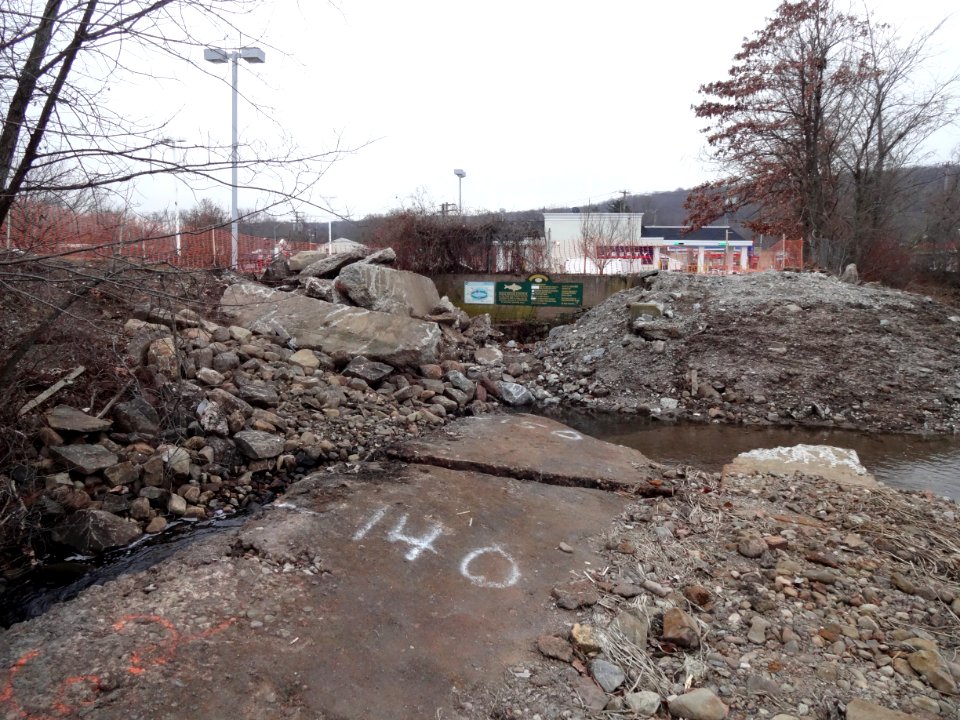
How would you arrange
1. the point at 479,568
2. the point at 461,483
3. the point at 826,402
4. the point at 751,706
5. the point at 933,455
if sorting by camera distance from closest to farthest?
1. the point at 751,706
2. the point at 479,568
3. the point at 461,483
4. the point at 933,455
5. the point at 826,402

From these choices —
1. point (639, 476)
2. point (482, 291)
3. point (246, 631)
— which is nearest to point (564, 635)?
point (246, 631)

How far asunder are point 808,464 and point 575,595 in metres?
4.05

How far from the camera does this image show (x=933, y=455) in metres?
8.05

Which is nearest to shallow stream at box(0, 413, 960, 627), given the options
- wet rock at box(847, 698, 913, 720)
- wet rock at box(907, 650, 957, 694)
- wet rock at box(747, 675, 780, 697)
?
wet rock at box(747, 675, 780, 697)

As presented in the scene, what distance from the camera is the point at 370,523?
486 centimetres

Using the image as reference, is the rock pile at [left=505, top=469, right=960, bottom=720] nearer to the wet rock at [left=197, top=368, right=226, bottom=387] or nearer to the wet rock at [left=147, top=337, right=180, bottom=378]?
the wet rock at [left=197, top=368, right=226, bottom=387]

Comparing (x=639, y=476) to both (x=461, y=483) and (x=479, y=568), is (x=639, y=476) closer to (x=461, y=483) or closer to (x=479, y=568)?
(x=461, y=483)

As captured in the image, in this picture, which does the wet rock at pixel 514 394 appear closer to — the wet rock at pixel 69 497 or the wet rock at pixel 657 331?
the wet rock at pixel 657 331

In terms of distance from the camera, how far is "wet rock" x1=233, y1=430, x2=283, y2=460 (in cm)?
601

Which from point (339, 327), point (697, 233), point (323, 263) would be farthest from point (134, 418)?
point (697, 233)

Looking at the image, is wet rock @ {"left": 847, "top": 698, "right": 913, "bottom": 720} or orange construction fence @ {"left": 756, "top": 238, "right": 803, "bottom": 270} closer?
wet rock @ {"left": 847, "top": 698, "right": 913, "bottom": 720}

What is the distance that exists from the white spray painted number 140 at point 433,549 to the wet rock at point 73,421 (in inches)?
101

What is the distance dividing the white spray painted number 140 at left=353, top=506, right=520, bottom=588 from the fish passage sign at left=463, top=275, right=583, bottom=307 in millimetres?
11274

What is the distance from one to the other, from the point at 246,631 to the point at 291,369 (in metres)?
5.04
